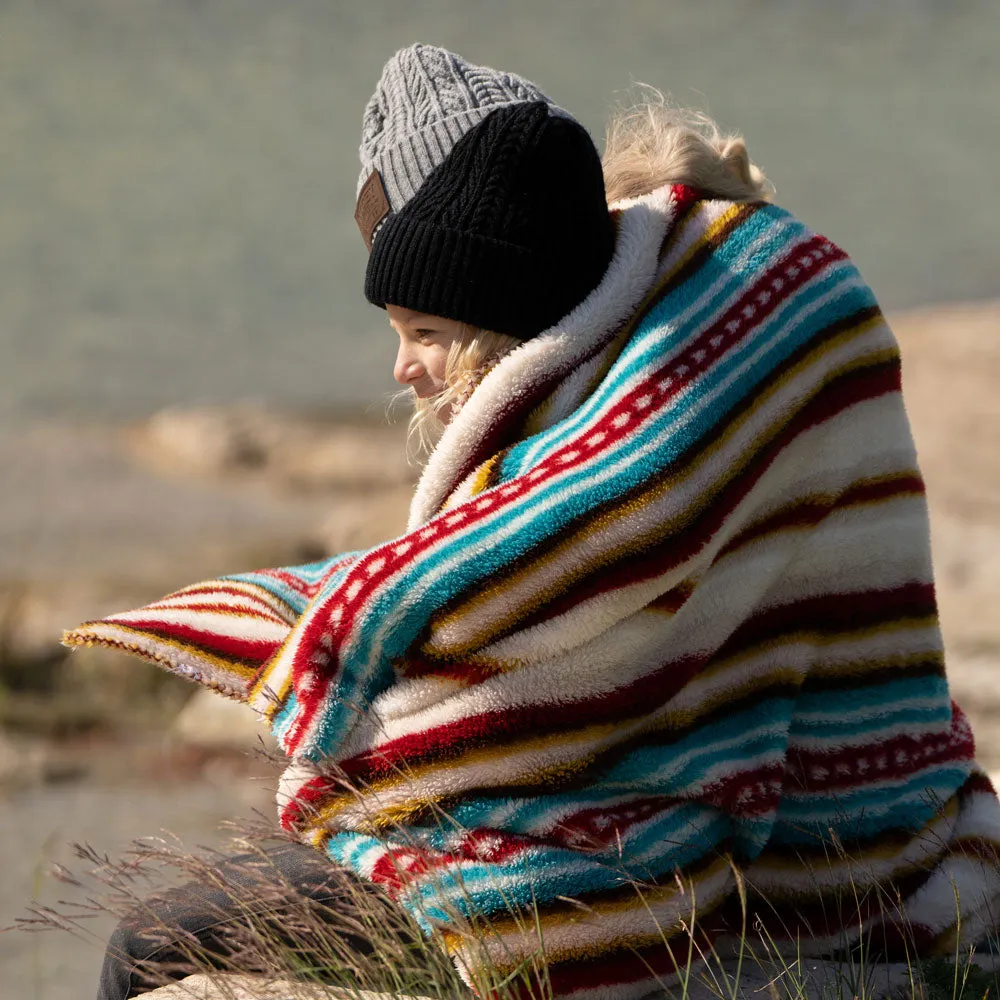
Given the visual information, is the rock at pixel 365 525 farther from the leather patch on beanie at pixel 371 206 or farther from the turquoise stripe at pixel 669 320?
the turquoise stripe at pixel 669 320

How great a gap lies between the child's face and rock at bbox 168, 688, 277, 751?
205 inches

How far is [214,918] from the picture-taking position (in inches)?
79.6

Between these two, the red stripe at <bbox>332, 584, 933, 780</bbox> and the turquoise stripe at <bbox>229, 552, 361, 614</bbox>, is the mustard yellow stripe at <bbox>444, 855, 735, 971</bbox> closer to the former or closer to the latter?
the red stripe at <bbox>332, 584, 933, 780</bbox>

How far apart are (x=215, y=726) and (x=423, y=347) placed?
18.4ft

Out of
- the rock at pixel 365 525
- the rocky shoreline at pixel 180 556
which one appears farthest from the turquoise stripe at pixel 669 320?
the rock at pixel 365 525

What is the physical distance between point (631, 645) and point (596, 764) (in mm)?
179

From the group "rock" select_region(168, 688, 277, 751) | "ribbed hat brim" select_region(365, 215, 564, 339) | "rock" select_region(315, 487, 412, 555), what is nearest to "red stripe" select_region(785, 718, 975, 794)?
"ribbed hat brim" select_region(365, 215, 564, 339)

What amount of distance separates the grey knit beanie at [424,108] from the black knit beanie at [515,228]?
0.09 metres

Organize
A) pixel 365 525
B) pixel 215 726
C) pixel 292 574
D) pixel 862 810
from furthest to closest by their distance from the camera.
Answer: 1. pixel 365 525
2. pixel 215 726
3. pixel 292 574
4. pixel 862 810

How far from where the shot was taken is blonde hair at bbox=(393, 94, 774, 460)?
199cm

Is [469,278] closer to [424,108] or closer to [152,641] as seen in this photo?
[424,108]

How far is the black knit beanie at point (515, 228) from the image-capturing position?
191 centimetres

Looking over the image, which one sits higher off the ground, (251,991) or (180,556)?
(251,991)

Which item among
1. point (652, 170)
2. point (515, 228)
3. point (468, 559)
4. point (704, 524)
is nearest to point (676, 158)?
point (652, 170)
